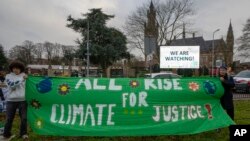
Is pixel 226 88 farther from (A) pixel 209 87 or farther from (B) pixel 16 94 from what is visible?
(B) pixel 16 94

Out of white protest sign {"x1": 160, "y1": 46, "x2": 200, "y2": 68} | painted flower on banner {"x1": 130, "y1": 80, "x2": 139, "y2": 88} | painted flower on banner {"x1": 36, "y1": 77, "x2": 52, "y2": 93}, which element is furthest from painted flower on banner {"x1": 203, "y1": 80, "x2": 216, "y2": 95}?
A: white protest sign {"x1": 160, "y1": 46, "x2": 200, "y2": 68}

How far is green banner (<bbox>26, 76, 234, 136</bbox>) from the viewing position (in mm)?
8055

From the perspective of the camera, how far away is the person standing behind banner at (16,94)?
8.22 metres

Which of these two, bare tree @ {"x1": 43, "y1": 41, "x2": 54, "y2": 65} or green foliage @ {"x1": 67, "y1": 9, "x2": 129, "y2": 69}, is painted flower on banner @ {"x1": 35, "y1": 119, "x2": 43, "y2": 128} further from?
bare tree @ {"x1": 43, "y1": 41, "x2": 54, "y2": 65}

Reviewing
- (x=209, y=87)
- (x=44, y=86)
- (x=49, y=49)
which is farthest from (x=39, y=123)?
(x=49, y=49)

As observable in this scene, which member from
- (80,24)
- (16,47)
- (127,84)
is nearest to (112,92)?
(127,84)

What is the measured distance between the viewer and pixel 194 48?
1072 inches

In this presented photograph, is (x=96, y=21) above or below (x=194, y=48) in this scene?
above

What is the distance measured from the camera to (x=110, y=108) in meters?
8.20

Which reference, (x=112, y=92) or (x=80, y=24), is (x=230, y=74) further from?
(x=80, y=24)

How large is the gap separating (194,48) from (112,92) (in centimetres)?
1984

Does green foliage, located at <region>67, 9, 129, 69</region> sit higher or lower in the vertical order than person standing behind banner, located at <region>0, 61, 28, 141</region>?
higher

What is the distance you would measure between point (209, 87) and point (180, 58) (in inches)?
682

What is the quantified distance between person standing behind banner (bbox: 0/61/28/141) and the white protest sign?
17.7m
